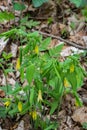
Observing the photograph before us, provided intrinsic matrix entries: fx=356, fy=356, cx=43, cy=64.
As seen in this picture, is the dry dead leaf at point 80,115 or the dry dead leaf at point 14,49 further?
the dry dead leaf at point 14,49

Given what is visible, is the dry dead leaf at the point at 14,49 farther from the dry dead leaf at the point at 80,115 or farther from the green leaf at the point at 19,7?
the dry dead leaf at the point at 80,115

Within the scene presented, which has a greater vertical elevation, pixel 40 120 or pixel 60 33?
pixel 60 33

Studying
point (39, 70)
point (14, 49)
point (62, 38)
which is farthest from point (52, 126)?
point (62, 38)

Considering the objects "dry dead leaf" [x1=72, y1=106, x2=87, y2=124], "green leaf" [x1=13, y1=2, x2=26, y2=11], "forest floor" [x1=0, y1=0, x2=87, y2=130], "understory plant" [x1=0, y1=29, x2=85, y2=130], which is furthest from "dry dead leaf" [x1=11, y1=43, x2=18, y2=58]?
"understory plant" [x1=0, y1=29, x2=85, y2=130]

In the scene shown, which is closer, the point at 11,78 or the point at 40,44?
the point at 40,44

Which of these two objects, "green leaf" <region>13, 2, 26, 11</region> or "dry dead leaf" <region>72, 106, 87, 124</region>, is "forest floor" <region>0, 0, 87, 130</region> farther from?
"green leaf" <region>13, 2, 26, 11</region>

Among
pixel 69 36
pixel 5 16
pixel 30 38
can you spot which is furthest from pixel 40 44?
pixel 69 36

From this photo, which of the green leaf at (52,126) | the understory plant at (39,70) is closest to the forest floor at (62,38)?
the green leaf at (52,126)

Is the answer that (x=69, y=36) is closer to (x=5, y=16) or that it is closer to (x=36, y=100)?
(x=5, y=16)
